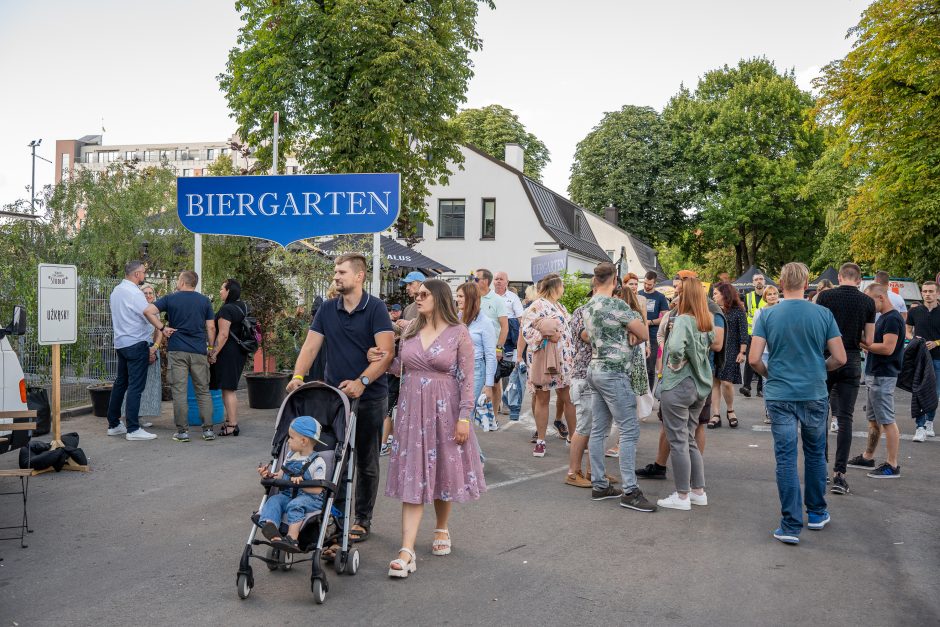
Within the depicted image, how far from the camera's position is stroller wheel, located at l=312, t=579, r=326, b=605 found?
4625 millimetres

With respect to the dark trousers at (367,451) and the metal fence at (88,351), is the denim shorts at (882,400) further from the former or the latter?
the metal fence at (88,351)

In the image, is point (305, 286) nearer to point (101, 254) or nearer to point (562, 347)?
point (101, 254)

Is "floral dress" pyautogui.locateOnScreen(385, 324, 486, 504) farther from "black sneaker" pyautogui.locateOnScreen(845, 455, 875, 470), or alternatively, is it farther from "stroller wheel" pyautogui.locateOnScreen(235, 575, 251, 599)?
"black sneaker" pyautogui.locateOnScreen(845, 455, 875, 470)

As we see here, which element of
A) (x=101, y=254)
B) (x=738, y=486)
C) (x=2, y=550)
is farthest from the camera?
(x=101, y=254)

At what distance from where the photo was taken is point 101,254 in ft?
44.7

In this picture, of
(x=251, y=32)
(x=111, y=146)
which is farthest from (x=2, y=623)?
(x=111, y=146)

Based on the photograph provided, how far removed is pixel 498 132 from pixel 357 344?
50.9 meters

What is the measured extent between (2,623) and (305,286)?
10.0 metres

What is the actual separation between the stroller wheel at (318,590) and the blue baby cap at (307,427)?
35.5 inches

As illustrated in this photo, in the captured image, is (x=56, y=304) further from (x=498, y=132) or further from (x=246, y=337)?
(x=498, y=132)

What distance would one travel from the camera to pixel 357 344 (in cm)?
568

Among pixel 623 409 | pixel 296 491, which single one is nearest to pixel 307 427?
pixel 296 491

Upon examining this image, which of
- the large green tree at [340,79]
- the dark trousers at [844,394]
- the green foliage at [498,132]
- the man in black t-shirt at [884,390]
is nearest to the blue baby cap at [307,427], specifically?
the dark trousers at [844,394]

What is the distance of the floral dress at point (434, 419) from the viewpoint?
5246 millimetres
